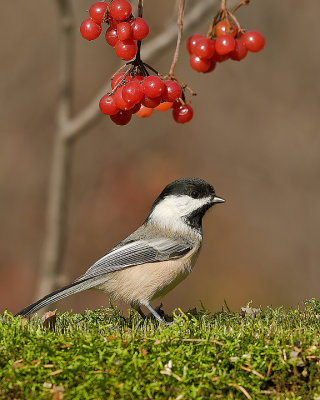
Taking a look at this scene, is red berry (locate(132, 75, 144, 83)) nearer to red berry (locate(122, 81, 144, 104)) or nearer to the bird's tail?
red berry (locate(122, 81, 144, 104))

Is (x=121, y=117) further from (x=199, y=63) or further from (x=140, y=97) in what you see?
(x=199, y=63)

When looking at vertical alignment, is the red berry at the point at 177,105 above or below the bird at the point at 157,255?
above

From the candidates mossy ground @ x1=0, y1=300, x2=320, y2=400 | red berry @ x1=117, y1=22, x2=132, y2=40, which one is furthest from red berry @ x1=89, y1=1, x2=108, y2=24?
mossy ground @ x1=0, y1=300, x2=320, y2=400

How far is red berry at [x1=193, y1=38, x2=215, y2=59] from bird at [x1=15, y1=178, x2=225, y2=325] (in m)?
1.27

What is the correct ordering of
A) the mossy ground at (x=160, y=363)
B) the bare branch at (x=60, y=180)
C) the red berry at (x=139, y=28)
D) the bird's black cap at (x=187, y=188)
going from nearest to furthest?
the mossy ground at (x=160, y=363)
the red berry at (x=139, y=28)
the bird's black cap at (x=187, y=188)
the bare branch at (x=60, y=180)

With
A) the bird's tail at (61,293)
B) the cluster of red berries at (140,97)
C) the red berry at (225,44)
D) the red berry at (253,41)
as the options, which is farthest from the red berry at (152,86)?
the bird's tail at (61,293)

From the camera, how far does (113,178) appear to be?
7.77 m

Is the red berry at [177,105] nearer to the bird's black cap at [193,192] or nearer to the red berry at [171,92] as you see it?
the red berry at [171,92]

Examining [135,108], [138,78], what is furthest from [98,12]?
[135,108]

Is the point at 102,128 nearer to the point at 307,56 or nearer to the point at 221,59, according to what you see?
the point at 307,56

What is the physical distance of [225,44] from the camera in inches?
→ 97.9

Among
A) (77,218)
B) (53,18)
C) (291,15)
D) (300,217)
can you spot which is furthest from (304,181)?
(53,18)

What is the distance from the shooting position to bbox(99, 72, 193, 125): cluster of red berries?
2.34 m

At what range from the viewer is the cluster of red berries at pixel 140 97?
2.34m
